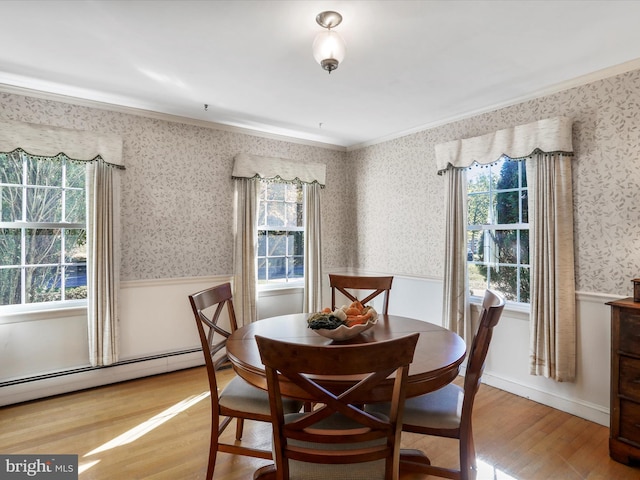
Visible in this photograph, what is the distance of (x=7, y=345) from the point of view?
2799 millimetres

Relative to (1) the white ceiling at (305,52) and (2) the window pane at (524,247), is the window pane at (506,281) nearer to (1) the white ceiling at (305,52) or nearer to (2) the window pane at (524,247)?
(2) the window pane at (524,247)

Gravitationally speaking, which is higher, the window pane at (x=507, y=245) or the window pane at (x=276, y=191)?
the window pane at (x=276, y=191)

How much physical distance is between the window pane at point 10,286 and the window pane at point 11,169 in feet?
2.32

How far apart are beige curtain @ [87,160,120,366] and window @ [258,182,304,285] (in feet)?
4.75

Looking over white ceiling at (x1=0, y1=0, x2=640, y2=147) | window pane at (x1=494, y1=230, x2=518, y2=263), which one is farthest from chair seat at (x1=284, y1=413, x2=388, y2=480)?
window pane at (x1=494, y1=230, x2=518, y2=263)

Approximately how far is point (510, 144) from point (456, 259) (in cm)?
108

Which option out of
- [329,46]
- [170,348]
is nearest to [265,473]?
[170,348]

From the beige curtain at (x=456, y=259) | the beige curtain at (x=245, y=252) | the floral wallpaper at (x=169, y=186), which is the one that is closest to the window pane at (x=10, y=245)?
the floral wallpaper at (x=169, y=186)

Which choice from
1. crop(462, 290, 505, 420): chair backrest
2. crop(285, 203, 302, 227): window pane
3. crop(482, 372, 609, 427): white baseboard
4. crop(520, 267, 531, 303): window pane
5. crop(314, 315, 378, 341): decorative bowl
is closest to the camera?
crop(462, 290, 505, 420): chair backrest

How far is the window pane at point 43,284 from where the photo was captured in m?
2.96

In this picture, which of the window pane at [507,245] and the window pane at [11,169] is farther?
the window pane at [507,245]

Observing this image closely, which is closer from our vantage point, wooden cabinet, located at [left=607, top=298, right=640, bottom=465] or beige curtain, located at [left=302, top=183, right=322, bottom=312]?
wooden cabinet, located at [left=607, top=298, right=640, bottom=465]

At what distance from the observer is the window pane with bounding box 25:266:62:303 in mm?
2957

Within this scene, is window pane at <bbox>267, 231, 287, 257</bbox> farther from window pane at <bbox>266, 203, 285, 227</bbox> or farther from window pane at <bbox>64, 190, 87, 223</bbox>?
window pane at <bbox>64, 190, 87, 223</bbox>
